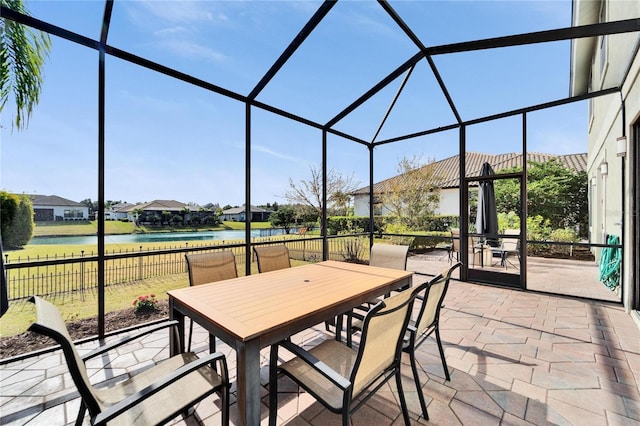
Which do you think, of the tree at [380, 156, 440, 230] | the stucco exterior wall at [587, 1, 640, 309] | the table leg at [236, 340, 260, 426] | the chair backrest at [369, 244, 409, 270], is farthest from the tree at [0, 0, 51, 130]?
the tree at [380, 156, 440, 230]

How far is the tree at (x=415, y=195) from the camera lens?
11.2m

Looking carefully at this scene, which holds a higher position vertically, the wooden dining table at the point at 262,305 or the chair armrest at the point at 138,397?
the wooden dining table at the point at 262,305

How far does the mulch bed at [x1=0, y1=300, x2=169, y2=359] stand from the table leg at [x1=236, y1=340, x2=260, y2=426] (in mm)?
2546

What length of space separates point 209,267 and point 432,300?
213cm

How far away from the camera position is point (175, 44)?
11.3 ft

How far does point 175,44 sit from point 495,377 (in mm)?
5105

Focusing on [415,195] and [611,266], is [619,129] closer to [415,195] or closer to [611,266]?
[611,266]

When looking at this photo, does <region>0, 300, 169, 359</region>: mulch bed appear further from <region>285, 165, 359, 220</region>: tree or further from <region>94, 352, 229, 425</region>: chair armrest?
<region>285, 165, 359, 220</region>: tree

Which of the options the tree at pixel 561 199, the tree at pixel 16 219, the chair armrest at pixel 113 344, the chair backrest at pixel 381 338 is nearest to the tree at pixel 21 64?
the tree at pixel 16 219

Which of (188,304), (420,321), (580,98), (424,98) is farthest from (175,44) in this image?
(580,98)

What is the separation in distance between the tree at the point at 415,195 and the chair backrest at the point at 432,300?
942cm

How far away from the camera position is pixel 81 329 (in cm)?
327

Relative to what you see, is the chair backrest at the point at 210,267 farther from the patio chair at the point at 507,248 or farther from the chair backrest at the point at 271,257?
the patio chair at the point at 507,248

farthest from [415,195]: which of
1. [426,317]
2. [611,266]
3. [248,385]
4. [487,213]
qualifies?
[248,385]
